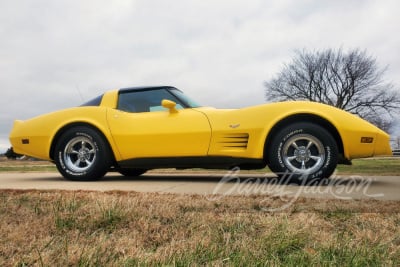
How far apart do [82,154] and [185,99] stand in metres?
1.51

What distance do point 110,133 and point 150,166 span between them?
66 cm

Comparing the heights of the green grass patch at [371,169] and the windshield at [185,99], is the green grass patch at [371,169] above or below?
below

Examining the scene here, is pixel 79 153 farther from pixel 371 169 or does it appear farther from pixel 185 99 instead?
pixel 371 169

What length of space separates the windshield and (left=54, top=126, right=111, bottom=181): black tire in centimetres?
109

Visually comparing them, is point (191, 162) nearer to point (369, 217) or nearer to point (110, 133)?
point (110, 133)

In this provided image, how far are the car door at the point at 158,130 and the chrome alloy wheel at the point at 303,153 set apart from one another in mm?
907

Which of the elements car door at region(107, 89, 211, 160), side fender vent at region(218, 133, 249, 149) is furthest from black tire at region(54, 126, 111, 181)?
side fender vent at region(218, 133, 249, 149)

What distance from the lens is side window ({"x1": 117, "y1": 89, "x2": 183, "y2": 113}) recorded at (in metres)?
4.74

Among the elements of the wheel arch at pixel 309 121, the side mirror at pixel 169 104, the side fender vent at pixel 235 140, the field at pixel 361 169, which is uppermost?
the side mirror at pixel 169 104

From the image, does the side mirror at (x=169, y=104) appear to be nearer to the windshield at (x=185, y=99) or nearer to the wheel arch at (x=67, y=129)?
the windshield at (x=185, y=99)

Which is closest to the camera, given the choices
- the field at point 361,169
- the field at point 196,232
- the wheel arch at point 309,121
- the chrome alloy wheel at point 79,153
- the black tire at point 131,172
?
the field at point 196,232

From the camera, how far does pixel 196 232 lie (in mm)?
1918

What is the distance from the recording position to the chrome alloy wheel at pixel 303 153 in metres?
3.81

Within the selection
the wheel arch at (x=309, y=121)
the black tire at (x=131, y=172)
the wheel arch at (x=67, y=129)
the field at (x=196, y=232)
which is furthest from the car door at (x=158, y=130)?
the field at (x=196, y=232)
